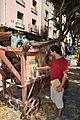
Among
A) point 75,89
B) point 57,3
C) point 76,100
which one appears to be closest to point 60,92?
point 76,100

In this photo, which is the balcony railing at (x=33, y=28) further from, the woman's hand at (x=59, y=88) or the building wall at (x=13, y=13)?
the woman's hand at (x=59, y=88)

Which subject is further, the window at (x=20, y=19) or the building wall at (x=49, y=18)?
the building wall at (x=49, y=18)

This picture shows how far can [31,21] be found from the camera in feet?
91.0

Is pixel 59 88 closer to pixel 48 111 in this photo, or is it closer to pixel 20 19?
pixel 48 111

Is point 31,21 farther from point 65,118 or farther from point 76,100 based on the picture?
point 65,118

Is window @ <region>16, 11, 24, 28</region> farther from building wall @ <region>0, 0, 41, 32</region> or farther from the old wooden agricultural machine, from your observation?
the old wooden agricultural machine

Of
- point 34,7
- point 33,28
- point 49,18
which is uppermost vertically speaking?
point 34,7

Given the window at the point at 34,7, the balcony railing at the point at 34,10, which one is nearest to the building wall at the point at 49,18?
the window at the point at 34,7

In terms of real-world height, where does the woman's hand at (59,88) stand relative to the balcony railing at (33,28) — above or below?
below

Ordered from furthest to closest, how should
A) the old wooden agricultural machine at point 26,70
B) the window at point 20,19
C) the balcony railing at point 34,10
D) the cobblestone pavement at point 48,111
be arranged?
the balcony railing at point 34,10 < the window at point 20,19 < the cobblestone pavement at point 48,111 < the old wooden agricultural machine at point 26,70

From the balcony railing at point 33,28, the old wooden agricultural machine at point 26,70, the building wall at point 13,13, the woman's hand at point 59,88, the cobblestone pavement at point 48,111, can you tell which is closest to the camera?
the woman's hand at point 59,88

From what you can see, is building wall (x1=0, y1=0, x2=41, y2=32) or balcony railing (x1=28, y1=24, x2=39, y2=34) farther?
balcony railing (x1=28, y1=24, x2=39, y2=34)

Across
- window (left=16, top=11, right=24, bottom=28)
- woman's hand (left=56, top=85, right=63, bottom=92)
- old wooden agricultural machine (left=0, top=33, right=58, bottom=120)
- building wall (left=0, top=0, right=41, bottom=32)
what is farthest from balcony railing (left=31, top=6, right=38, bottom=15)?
woman's hand (left=56, top=85, right=63, bottom=92)

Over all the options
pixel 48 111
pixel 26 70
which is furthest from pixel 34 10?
pixel 26 70
